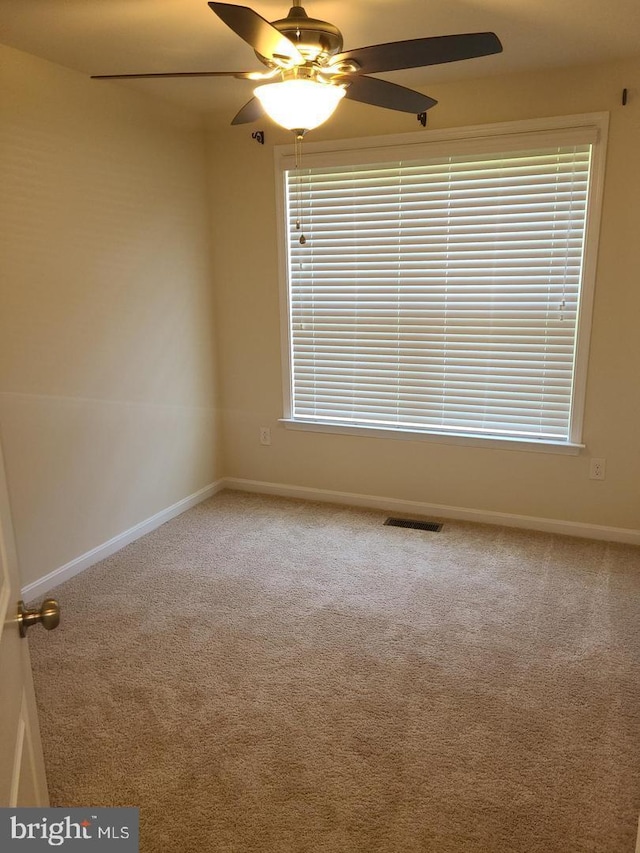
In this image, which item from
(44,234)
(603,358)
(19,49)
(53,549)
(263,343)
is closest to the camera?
(19,49)

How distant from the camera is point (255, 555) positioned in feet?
11.5

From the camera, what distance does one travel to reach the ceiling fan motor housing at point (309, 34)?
6.15 ft

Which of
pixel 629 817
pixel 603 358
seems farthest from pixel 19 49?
pixel 629 817

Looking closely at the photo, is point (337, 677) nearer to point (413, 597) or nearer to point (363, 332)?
point (413, 597)

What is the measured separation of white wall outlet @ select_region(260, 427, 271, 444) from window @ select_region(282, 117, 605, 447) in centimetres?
31

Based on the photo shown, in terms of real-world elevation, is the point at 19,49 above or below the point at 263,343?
above

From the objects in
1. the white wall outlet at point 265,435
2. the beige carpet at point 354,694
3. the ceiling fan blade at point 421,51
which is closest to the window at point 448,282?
the white wall outlet at point 265,435

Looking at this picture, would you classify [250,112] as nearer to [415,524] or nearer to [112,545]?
[112,545]

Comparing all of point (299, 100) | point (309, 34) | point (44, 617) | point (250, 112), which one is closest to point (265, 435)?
point (250, 112)

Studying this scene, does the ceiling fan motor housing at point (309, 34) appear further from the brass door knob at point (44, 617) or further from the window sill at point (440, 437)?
the window sill at point (440, 437)

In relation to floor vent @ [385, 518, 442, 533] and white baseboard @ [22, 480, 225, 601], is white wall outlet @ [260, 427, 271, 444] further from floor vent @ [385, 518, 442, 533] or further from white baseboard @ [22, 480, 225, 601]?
floor vent @ [385, 518, 442, 533]

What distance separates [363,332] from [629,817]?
282 centimetres

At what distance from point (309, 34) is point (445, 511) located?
2820mm

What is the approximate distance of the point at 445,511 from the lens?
397 centimetres
